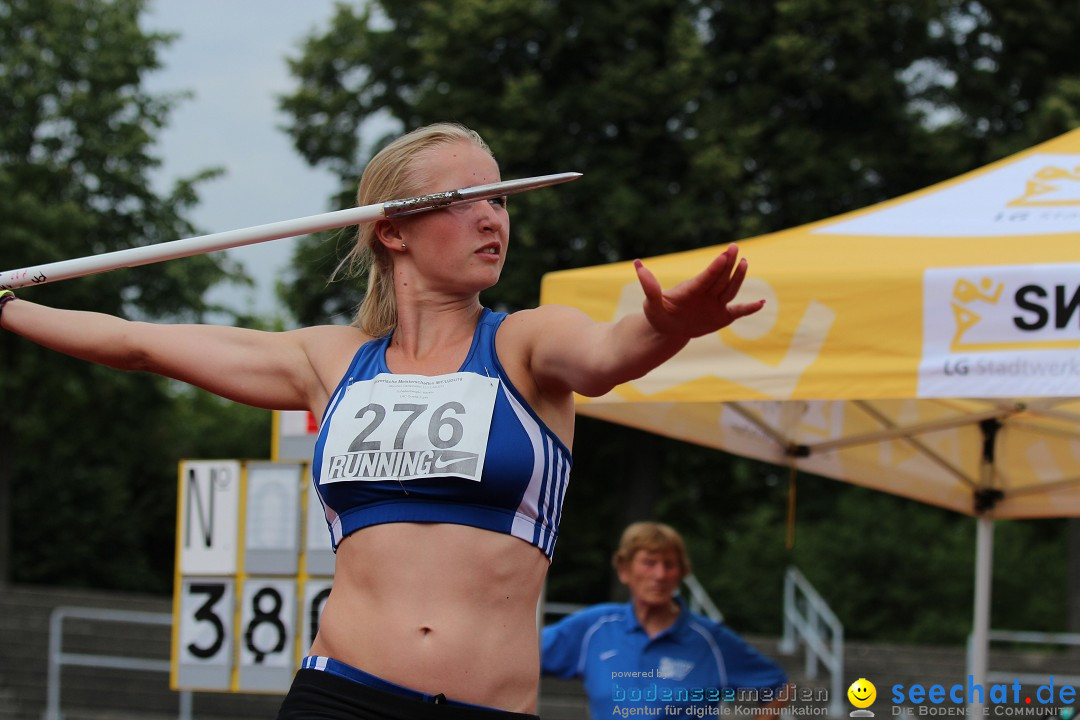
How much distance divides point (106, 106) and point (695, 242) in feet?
28.0

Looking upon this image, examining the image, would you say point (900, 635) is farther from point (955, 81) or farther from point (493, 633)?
point (493, 633)

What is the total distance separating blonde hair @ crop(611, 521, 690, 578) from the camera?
562 cm

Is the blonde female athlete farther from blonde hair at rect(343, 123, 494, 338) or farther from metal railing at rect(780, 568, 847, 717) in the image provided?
metal railing at rect(780, 568, 847, 717)

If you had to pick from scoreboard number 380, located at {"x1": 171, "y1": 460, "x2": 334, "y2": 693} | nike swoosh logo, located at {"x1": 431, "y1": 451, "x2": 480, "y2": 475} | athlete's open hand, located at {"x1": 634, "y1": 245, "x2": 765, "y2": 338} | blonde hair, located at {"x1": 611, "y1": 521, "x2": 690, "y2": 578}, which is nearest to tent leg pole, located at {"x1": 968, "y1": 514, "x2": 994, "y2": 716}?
blonde hair, located at {"x1": 611, "y1": 521, "x2": 690, "y2": 578}

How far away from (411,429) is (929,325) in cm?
206

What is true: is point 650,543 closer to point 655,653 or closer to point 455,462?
point 655,653

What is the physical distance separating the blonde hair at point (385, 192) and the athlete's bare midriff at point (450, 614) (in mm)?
508

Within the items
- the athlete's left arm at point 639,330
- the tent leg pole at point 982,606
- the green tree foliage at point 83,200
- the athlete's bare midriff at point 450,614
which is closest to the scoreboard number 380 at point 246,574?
the tent leg pole at point 982,606

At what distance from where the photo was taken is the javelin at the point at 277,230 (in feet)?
8.00

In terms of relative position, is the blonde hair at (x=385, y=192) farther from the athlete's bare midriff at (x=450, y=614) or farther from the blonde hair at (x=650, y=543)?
the blonde hair at (x=650, y=543)

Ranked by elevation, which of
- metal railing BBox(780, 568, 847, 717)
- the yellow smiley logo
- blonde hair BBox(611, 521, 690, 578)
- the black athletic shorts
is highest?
blonde hair BBox(611, 521, 690, 578)

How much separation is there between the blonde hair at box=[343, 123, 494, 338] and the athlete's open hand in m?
0.68

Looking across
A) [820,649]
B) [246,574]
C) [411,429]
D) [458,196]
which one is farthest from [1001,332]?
[820,649]

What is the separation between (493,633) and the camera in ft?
7.53
